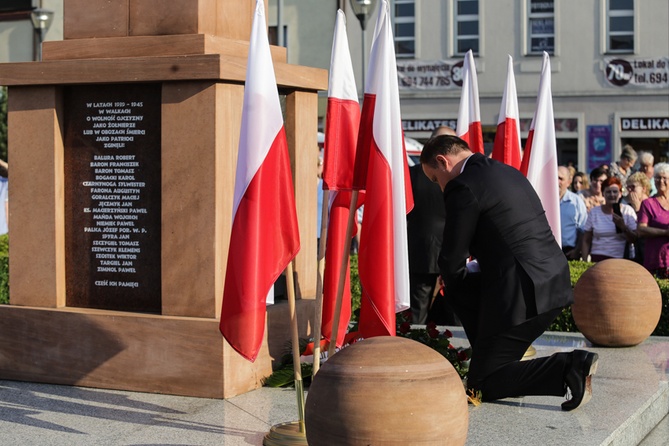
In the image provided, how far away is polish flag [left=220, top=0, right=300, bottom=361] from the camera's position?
238 inches

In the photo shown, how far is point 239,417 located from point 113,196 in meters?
1.94

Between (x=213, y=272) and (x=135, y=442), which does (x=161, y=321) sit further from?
(x=135, y=442)

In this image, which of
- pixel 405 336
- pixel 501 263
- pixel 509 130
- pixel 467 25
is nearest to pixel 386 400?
pixel 501 263

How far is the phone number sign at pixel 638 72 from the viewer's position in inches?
1224

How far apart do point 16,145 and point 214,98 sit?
1632 mm

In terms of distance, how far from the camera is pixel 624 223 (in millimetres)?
12781

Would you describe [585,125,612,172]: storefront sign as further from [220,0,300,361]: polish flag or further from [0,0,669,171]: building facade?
[220,0,300,361]: polish flag

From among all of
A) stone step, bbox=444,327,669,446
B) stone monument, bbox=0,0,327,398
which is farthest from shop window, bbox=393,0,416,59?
stone monument, bbox=0,0,327,398

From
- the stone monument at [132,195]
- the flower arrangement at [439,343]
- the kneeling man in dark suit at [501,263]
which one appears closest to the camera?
the kneeling man in dark suit at [501,263]

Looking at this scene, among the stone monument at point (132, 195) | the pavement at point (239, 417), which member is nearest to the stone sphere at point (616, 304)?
the pavement at point (239, 417)

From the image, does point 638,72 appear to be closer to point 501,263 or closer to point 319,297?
point 501,263

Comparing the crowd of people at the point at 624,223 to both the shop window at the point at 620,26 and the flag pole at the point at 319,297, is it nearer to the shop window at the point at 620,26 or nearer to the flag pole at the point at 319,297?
the flag pole at the point at 319,297

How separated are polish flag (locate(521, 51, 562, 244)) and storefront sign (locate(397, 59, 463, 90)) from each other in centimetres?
2349

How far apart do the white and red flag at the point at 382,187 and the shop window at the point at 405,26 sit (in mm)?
27099
